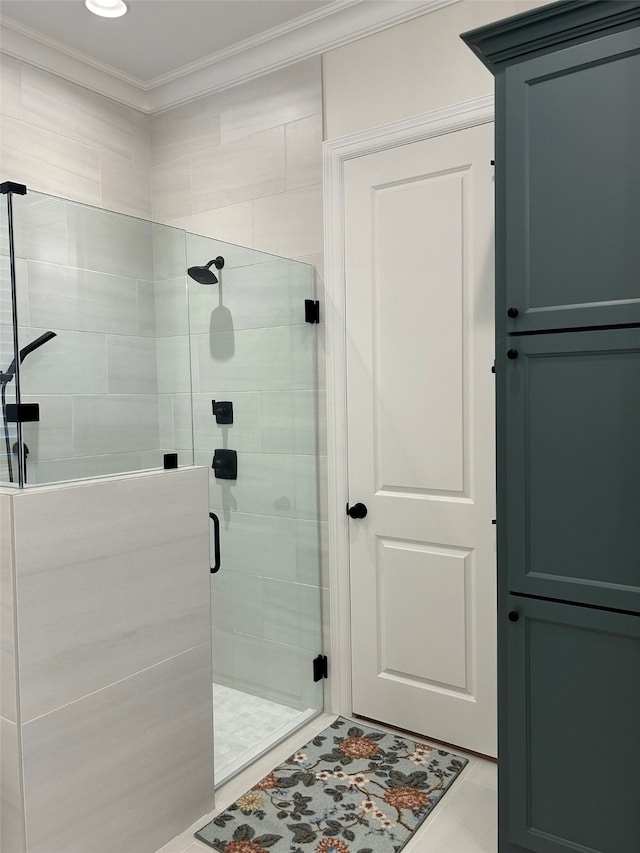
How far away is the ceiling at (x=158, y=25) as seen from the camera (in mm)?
2402

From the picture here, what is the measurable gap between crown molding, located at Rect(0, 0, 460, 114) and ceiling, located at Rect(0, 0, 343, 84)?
28 mm

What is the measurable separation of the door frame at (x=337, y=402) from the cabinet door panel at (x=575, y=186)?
888 mm

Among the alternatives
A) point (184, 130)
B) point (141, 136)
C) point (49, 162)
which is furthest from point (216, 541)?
point (141, 136)

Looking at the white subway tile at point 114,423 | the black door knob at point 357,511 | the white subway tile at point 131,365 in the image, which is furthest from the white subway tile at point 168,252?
the black door knob at point 357,511

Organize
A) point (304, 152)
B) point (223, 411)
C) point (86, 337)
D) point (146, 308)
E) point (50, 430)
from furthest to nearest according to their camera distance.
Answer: point (304, 152), point (223, 411), point (146, 308), point (86, 337), point (50, 430)

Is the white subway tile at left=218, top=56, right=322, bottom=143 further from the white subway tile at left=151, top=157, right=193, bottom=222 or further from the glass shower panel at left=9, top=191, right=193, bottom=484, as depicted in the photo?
the glass shower panel at left=9, top=191, right=193, bottom=484

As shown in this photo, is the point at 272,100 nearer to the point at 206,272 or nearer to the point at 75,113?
the point at 75,113

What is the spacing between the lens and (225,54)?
273cm

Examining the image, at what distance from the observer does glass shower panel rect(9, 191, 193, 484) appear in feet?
5.33

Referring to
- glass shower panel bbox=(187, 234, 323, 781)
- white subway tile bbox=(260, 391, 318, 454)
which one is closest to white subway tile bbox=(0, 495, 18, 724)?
glass shower panel bbox=(187, 234, 323, 781)

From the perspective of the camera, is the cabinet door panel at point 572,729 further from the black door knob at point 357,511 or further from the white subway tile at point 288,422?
the white subway tile at point 288,422

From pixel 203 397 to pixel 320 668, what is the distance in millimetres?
1267

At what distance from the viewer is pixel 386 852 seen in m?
1.86

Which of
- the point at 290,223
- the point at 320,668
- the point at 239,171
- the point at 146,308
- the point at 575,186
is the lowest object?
the point at 320,668
